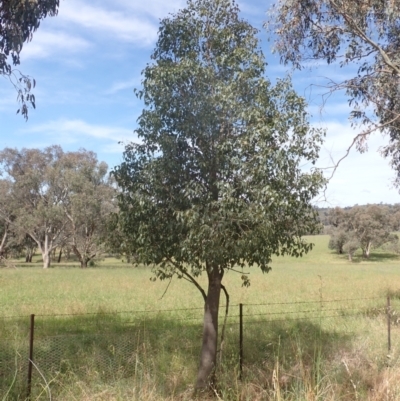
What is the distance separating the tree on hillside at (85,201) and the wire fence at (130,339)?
1454 inches

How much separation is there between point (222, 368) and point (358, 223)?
75222 millimetres

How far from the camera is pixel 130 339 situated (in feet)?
38.7

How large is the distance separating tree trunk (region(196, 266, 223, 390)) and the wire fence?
0.26m

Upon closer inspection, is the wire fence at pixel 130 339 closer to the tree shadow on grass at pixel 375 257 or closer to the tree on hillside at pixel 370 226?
the tree shadow on grass at pixel 375 257

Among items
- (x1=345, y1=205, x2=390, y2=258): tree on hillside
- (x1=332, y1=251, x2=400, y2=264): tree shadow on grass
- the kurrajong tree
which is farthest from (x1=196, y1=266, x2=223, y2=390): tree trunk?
(x1=345, y1=205, x2=390, y2=258): tree on hillside

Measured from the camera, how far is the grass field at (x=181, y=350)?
636 centimetres

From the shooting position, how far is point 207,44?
8.65 m

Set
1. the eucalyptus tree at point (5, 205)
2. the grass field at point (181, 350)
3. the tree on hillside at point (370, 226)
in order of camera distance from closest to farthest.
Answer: the grass field at point (181, 350) → the eucalyptus tree at point (5, 205) → the tree on hillside at point (370, 226)

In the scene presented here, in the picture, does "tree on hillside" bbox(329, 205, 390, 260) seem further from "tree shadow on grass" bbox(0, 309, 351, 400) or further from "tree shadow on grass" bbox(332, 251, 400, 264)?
"tree shadow on grass" bbox(0, 309, 351, 400)

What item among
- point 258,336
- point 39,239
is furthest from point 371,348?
point 39,239

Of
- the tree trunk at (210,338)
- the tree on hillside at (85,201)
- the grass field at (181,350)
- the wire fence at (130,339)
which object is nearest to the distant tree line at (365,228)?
the tree on hillside at (85,201)

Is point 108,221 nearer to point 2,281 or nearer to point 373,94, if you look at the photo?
point 373,94

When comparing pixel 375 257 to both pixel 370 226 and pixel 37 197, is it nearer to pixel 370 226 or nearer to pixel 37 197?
pixel 370 226

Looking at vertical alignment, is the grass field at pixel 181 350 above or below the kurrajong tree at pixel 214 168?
below
